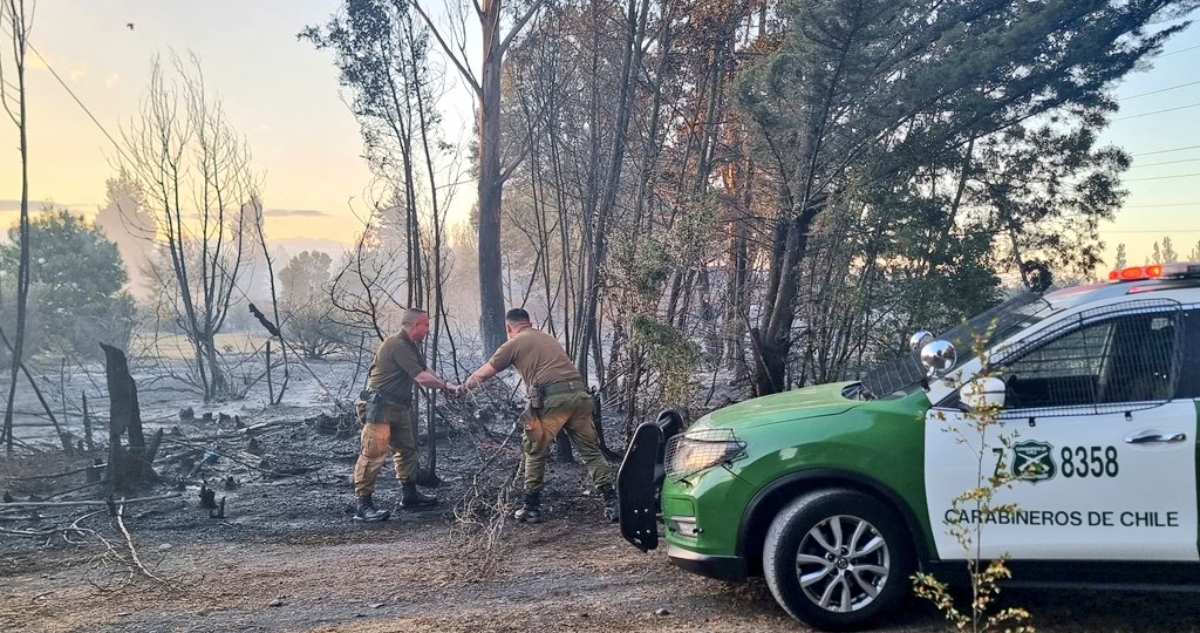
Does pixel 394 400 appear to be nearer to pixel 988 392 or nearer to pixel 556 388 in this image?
pixel 556 388

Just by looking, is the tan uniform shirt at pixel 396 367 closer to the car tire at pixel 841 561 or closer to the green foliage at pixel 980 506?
the car tire at pixel 841 561

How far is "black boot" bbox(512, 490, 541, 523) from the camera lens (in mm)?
6961

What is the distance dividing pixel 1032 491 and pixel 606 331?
617cm

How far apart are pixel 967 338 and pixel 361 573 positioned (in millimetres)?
4224

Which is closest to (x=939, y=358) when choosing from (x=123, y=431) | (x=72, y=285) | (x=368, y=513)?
(x=368, y=513)

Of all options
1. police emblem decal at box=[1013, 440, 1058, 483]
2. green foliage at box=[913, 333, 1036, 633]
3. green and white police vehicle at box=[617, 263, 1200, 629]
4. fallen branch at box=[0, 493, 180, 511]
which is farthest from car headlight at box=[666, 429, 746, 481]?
fallen branch at box=[0, 493, 180, 511]

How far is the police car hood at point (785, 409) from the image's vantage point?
4383 millimetres

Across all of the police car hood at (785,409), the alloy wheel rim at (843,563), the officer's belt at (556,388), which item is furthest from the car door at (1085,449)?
the officer's belt at (556,388)

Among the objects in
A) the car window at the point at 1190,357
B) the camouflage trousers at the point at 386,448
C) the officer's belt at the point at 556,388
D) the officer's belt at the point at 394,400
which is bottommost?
the camouflage trousers at the point at 386,448

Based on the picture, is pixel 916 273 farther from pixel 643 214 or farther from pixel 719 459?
pixel 719 459

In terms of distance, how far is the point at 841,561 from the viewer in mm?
4145

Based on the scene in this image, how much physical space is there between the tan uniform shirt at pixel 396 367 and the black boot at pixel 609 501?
79.3 inches

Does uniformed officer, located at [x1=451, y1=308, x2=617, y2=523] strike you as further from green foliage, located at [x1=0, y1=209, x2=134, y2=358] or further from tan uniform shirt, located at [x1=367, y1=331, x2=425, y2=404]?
green foliage, located at [x1=0, y1=209, x2=134, y2=358]

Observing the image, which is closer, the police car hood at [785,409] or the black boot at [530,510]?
the police car hood at [785,409]
